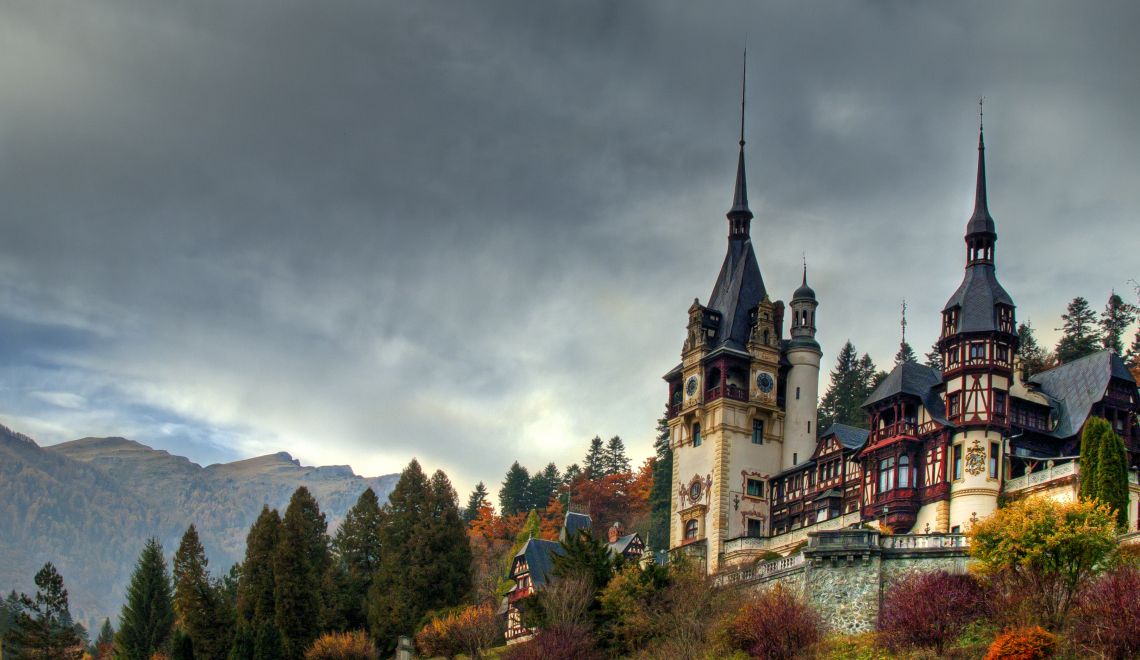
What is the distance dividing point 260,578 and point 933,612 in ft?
136

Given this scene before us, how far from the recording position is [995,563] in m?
48.4

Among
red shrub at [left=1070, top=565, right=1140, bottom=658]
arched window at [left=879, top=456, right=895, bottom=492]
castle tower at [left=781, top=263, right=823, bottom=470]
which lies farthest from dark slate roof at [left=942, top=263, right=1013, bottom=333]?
red shrub at [left=1070, top=565, right=1140, bottom=658]

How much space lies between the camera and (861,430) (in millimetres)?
73000

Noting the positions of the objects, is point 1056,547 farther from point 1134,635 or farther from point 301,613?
point 301,613

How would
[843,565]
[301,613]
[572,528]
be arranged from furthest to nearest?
[572,528] < [301,613] < [843,565]

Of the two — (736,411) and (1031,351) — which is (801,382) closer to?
(736,411)

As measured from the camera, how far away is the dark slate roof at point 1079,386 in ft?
207

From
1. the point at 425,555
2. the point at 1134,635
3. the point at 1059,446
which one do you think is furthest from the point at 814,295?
the point at 1134,635

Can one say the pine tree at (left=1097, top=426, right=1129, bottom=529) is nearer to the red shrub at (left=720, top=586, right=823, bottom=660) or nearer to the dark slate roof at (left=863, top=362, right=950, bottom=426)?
the dark slate roof at (left=863, top=362, right=950, bottom=426)

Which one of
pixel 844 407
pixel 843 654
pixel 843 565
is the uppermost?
pixel 844 407

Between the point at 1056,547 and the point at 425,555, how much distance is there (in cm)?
3794

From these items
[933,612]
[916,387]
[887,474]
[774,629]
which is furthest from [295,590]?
[933,612]

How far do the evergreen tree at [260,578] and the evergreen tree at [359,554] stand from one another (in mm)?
4519

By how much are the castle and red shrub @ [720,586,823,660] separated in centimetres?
1208
